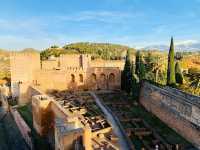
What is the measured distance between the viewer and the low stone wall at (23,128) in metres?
16.1

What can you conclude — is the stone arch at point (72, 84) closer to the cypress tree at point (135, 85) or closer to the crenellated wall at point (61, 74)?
the crenellated wall at point (61, 74)

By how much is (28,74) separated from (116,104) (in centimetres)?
828

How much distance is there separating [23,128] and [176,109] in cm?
939

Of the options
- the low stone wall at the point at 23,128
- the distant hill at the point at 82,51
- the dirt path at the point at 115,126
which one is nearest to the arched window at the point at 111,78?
the dirt path at the point at 115,126

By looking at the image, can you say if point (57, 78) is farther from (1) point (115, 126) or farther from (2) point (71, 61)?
(1) point (115, 126)

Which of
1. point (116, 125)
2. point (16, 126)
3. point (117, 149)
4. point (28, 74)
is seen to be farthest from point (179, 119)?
point (28, 74)

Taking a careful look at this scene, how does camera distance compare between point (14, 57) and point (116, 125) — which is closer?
point (116, 125)

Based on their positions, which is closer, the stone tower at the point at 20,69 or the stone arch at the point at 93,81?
the stone tower at the point at 20,69

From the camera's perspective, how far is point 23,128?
1767 centimetres

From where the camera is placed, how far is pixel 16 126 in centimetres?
1981

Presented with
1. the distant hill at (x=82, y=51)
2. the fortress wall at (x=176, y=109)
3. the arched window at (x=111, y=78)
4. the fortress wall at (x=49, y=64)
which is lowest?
the fortress wall at (x=176, y=109)

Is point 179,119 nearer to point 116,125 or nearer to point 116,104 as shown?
point 116,125

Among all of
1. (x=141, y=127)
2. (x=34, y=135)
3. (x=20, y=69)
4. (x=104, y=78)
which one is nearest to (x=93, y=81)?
(x=104, y=78)

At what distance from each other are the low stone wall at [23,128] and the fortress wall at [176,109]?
26.9 ft
